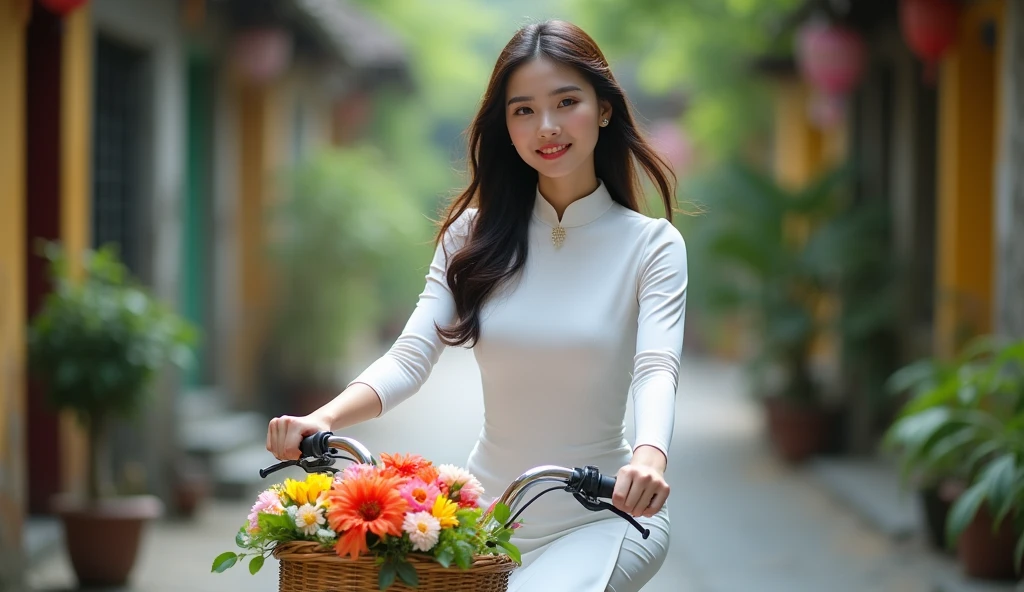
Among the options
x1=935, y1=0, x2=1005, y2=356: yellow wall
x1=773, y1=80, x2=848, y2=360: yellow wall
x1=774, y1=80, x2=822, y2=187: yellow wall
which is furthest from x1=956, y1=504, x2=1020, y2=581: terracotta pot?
x1=774, y1=80, x2=822, y2=187: yellow wall

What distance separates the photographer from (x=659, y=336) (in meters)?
2.71

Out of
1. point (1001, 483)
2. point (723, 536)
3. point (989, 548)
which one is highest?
point (1001, 483)

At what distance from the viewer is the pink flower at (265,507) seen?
2189mm

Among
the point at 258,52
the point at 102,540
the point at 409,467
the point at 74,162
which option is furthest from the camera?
the point at 258,52

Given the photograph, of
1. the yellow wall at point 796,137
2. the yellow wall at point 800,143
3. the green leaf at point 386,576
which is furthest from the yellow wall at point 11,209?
the yellow wall at point 796,137

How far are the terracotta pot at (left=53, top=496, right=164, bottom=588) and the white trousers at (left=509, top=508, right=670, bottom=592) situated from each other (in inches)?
163

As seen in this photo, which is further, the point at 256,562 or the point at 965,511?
the point at 965,511

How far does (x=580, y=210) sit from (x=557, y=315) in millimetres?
288

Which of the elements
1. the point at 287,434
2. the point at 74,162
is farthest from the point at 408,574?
the point at 74,162

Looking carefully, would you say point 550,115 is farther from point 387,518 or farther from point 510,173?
point 387,518

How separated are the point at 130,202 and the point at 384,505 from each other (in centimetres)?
735

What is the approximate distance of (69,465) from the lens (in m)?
7.43

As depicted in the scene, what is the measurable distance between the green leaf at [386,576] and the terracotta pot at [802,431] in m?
8.89

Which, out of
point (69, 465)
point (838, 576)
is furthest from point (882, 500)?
point (69, 465)
